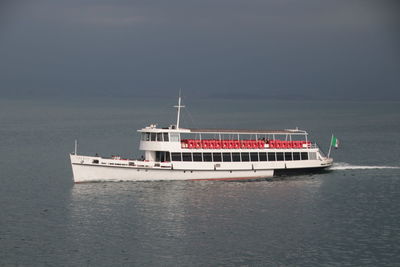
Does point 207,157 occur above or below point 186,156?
below

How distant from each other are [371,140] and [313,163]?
166ft

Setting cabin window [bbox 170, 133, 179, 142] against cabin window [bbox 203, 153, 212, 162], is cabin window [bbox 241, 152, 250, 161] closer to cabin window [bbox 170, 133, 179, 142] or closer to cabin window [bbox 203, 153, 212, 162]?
cabin window [bbox 203, 153, 212, 162]

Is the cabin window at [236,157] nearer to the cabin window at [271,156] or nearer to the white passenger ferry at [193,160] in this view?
the white passenger ferry at [193,160]

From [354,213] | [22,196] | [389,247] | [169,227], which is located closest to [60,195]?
[22,196]

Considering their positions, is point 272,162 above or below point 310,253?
above

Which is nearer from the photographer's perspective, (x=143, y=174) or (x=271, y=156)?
(x=143, y=174)

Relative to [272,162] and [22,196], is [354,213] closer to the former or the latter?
[272,162]

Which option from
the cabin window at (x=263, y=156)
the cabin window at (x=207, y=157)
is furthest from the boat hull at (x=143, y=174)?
the cabin window at (x=263, y=156)

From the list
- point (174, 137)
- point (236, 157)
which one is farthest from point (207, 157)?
point (174, 137)

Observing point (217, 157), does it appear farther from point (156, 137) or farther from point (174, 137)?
point (156, 137)

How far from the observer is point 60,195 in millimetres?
73062

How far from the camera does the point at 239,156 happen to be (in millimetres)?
83375

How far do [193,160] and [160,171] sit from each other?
4.04 m

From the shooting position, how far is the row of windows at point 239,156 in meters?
80.9
